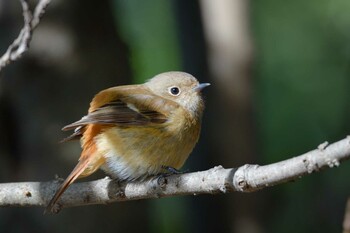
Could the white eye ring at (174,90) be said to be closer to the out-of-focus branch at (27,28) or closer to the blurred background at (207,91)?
the blurred background at (207,91)

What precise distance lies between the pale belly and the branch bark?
0.26 meters

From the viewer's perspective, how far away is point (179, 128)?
452cm

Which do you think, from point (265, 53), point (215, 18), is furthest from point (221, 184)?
point (265, 53)

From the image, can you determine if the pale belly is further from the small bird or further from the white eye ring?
the white eye ring

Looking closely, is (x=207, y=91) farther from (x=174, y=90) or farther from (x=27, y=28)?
(x=27, y=28)

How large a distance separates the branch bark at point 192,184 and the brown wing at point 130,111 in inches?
16.7

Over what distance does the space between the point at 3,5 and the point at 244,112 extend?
2.55 metres

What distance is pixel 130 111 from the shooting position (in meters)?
4.49

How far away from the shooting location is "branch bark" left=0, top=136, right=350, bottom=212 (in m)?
2.62

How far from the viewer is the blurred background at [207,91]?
578 centimetres

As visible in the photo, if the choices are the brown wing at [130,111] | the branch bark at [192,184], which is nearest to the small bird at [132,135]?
the brown wing at [130,111]

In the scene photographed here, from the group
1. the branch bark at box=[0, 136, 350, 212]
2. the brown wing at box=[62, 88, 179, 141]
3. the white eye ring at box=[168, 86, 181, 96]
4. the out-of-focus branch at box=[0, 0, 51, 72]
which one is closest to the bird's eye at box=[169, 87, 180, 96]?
the white eye ring at box=[168, 86, 181, 96]

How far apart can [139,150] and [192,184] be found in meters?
1.03

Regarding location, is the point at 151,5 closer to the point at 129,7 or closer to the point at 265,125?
the point at 129,7
